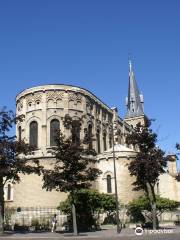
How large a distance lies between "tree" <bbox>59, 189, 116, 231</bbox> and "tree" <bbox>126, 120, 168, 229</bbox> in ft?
21.1

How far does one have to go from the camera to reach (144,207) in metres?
41.2

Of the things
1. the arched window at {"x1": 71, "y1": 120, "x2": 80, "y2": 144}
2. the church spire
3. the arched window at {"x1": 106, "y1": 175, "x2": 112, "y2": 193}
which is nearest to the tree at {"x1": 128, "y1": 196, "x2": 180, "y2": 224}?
the arched window at {"x1": 106, "y1": 175, "x2": 112, "y2": 193}

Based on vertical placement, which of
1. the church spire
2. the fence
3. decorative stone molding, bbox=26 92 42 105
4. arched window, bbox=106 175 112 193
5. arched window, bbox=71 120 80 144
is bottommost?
the fence

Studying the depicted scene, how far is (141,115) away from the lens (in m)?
93.9

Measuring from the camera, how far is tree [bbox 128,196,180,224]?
40594mm

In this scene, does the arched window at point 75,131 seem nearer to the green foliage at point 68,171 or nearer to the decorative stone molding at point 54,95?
the green foliage at point 68,171

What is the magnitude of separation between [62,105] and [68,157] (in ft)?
71.1

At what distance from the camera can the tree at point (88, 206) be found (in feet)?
113

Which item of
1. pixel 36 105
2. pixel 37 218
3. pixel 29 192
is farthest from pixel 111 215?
pixel 36 105

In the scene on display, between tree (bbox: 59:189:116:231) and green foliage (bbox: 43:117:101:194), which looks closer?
green foliage (bbox: 43:117:101:194)

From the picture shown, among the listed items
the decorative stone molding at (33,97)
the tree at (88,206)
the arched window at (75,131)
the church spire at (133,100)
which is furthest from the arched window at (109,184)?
the church spire at (133,100)

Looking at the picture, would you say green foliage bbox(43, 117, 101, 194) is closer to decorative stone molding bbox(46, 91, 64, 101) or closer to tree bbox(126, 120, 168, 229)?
tree bbox(126, 120, 168, 229)

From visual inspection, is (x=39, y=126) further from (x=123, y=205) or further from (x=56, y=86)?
(x=123, y=205)

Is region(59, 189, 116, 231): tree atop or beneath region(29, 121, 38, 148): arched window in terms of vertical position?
beneath
